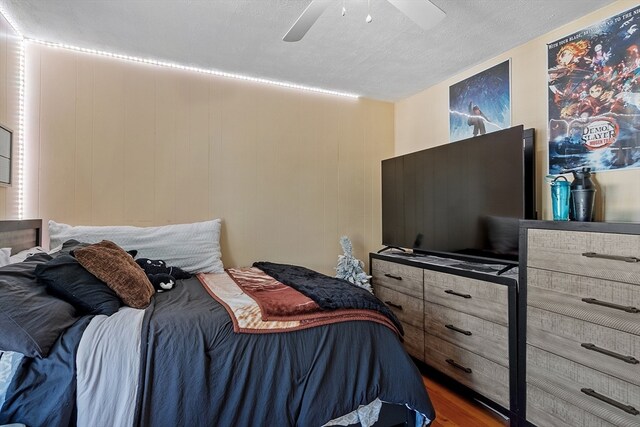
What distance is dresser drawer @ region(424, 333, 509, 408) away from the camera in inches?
78.3

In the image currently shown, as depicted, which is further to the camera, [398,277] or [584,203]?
[398,277]

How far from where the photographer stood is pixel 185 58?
2.69m

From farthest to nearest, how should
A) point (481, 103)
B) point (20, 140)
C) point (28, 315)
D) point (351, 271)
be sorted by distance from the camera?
point (351, 271) < point (481, 103) < point (20, 140) < point (28, 315)

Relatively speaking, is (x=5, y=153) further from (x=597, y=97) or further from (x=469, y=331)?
(x=597, y=97)

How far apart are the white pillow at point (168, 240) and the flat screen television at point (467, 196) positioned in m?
1.61

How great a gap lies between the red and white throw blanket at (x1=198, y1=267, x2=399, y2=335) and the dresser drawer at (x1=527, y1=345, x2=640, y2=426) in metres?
0.79

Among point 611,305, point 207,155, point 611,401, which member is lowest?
point 611,401

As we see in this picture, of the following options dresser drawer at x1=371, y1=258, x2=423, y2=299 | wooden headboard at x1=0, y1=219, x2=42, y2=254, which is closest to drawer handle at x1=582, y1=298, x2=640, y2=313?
dresser drawer at x1=371, y1=258, x2=423, y2=299

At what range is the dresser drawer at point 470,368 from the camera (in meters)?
1.99

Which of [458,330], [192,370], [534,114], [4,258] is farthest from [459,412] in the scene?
[4,258]

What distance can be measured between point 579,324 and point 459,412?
Result: 0.90 m

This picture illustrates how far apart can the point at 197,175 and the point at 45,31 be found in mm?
1353

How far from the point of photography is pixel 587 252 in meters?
1.63

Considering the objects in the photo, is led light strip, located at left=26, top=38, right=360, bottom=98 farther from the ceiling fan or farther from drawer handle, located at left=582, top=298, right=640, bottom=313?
drawer handle, located at left=582, top=298, right=640, bottom=313
